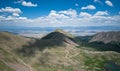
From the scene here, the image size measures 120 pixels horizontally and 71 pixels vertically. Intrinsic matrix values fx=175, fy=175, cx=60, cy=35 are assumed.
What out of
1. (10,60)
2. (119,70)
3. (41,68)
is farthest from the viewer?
(119,70)

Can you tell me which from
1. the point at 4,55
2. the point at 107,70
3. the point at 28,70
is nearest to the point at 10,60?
the point at 4,55

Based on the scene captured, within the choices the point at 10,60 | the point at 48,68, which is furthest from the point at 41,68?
the point at 10,60

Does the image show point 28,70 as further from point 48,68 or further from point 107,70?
point 107,70

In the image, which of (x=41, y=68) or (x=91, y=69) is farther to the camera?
(x=91, y=69)

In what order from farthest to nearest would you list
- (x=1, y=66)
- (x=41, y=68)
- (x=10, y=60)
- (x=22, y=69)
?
(x=41, y=68)
(x=10, y=60)
(x=22, y=69)
(x=1, y=66)

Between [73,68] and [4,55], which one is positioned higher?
[4,55]

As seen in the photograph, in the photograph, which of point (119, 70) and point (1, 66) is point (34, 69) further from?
point (119, 70)

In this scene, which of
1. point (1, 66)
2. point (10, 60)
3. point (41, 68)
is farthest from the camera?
point (41, 68)

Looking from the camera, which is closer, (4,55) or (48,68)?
(4,55)

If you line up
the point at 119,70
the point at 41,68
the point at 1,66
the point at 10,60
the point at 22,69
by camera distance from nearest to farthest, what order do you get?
the point at 1,66 → the point at 22,69 → the point at 10,60 → the point at 41,68 → the point at 119,70

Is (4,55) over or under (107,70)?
over
